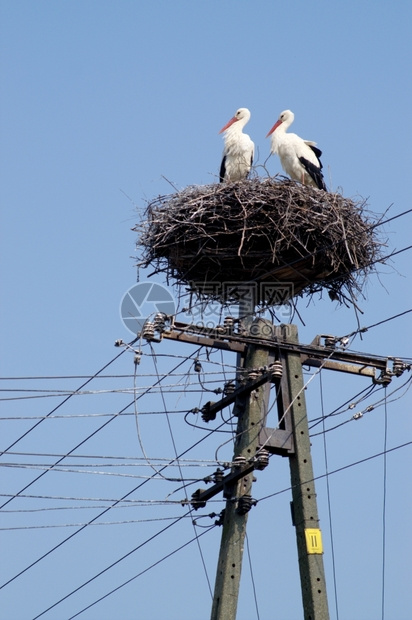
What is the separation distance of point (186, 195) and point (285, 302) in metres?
1.36

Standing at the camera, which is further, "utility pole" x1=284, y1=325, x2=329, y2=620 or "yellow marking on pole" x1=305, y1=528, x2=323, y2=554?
"yellow marking on pole" x1=305, y1=528, x2=323, y2=554

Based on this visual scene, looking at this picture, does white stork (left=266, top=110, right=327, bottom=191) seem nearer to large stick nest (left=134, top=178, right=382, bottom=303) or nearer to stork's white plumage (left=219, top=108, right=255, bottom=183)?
stork's white plumage (left=219, top=108, right=255, bottom=183)

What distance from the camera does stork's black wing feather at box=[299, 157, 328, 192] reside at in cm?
1178

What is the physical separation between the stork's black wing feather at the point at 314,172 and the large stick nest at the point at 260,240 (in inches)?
66.3

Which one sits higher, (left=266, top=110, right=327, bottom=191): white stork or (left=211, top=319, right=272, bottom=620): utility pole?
(left=266, top=110, right=327, bottom=191): white stork

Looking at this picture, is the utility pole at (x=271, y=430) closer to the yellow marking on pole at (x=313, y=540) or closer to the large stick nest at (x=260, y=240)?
the yellow marking on pole at (x=313, y=540)

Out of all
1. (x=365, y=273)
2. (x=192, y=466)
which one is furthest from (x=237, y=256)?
(x=192, y=466)

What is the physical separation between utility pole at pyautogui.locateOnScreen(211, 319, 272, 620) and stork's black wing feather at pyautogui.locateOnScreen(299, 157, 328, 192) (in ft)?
10.9

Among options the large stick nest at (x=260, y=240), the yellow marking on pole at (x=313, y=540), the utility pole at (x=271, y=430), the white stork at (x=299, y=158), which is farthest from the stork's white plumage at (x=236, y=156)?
the yellow marking on pole at (x=313, y=540)

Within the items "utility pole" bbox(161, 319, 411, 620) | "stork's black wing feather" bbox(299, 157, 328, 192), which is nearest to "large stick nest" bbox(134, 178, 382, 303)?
"utility pole" bbox(161, 319, 411, 620)

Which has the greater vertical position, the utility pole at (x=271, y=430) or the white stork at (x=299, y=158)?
the white stork at (x=299, y=158)

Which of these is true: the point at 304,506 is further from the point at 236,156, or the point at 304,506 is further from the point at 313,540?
the point at 236,156

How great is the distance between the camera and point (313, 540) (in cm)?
780

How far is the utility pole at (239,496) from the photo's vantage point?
7.64m
